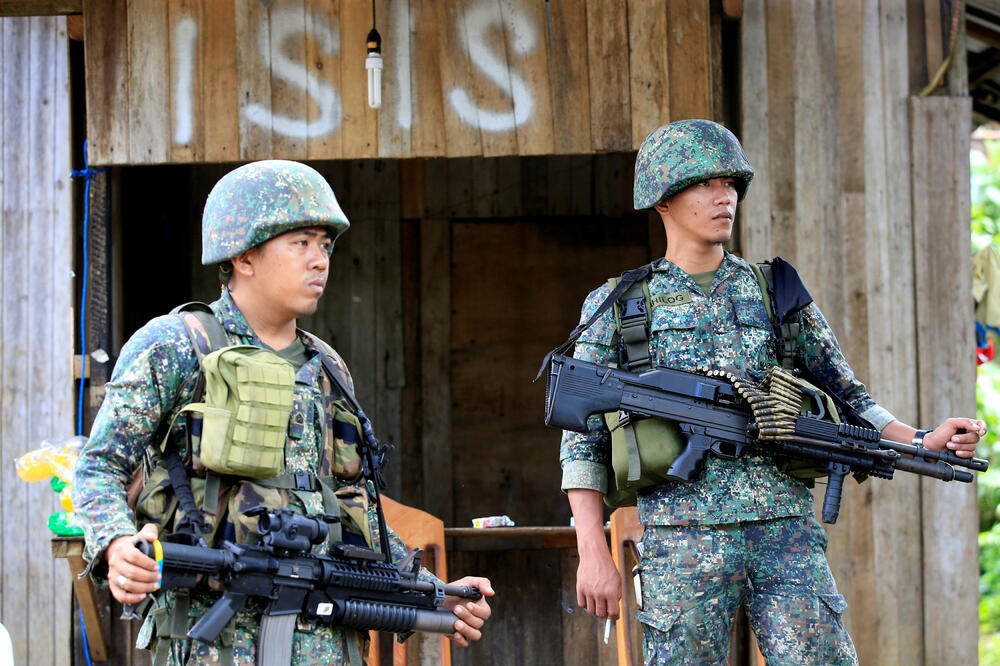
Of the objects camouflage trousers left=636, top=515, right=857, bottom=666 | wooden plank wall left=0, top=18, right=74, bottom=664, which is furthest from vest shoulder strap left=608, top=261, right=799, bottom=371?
wooden plank wall left=0, top=18, right=74, bottom=664

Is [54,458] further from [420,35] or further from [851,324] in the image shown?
[851,324]

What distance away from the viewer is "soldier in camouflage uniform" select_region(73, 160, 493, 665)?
111 inches

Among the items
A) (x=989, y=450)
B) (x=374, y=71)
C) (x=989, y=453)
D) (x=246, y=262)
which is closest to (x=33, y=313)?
(x=374, y=71)

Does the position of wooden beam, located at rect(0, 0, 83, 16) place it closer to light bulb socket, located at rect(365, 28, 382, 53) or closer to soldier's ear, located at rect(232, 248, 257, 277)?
light bulb socket, located at rect(365, 28, 382, 53)

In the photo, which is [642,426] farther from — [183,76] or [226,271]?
[183,76]

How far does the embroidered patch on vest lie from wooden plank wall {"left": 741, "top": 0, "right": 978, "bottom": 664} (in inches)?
82.8

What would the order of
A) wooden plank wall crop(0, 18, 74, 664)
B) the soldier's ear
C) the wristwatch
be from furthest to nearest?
Result: wooden plank wall crop(0, 18, 74, 664)
the wristwatch
the soldier's ear

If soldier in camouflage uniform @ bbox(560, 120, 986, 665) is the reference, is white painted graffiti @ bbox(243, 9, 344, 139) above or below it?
above

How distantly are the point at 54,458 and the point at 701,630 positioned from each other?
10.6 ft

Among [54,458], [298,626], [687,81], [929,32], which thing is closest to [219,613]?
[298,626]

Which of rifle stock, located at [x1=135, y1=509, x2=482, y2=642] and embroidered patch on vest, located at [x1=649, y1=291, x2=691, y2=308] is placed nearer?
rifle stock, located at [x1=135, y1=509, x2=482, y2=642]

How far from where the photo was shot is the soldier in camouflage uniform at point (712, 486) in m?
3.42

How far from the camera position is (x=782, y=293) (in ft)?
12.2

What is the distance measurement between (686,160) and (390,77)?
2140 millimetres
